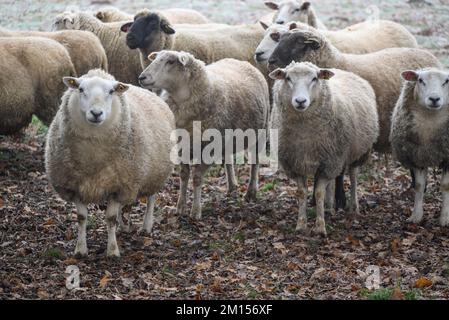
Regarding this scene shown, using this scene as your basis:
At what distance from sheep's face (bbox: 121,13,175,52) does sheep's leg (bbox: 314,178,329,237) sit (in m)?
4.25

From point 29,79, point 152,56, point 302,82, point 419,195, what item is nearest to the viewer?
point 302,82

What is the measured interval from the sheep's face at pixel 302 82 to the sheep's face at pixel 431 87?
1.06 metres

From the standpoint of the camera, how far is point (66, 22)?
13.8 meters

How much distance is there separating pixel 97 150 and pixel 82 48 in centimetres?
425

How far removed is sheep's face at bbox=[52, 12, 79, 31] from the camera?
1378 centimetres

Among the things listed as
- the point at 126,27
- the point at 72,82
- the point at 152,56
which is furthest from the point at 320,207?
the point at 126,27

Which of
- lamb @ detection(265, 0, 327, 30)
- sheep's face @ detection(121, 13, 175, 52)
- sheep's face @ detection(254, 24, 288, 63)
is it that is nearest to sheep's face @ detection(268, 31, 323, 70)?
sheep's face @ detection(254, 24, 288, 63)

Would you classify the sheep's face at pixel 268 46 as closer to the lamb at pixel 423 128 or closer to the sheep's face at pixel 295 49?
the sheep's face at pixel 295 49

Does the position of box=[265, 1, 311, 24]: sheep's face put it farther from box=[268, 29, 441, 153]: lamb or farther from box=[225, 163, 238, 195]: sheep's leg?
box=[225, 163, 238, 195]: sheep's leg

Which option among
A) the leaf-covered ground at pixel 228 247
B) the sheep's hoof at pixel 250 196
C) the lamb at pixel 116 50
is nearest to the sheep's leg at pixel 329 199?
the leaf-covered ground at pixel 228 247

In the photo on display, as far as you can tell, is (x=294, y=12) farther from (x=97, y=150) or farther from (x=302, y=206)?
(x=97, y=150)

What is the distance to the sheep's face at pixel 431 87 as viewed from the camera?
912 centimetres
